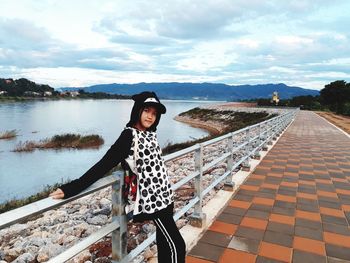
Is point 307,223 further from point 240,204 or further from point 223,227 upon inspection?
point 223,227

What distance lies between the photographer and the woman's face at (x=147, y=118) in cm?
246

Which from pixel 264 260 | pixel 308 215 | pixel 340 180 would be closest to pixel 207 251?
pixel 264 260

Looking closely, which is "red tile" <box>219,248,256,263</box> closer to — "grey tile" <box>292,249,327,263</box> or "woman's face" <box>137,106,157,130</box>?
"grey tile" <box>292,249,327,263</box>

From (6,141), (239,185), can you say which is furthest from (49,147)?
(239,185)

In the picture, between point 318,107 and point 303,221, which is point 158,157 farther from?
point 318,107

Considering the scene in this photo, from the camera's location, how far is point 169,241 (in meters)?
2.54

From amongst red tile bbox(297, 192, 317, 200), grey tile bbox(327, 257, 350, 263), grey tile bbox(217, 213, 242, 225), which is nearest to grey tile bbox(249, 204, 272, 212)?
grey tile bbox(217, 213, 242, 225)

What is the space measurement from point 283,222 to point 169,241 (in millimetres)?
2604

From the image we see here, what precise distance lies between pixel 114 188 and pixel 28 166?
17615 mm

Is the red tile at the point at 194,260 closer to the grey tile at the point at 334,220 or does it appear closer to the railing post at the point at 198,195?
the railing post at the point at 198,195

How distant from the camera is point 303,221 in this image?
461 centimetres

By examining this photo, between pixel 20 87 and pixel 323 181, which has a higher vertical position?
pixel 20 87

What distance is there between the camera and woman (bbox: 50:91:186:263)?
7.51ft

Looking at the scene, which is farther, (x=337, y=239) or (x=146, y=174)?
(x=337, y=239)
